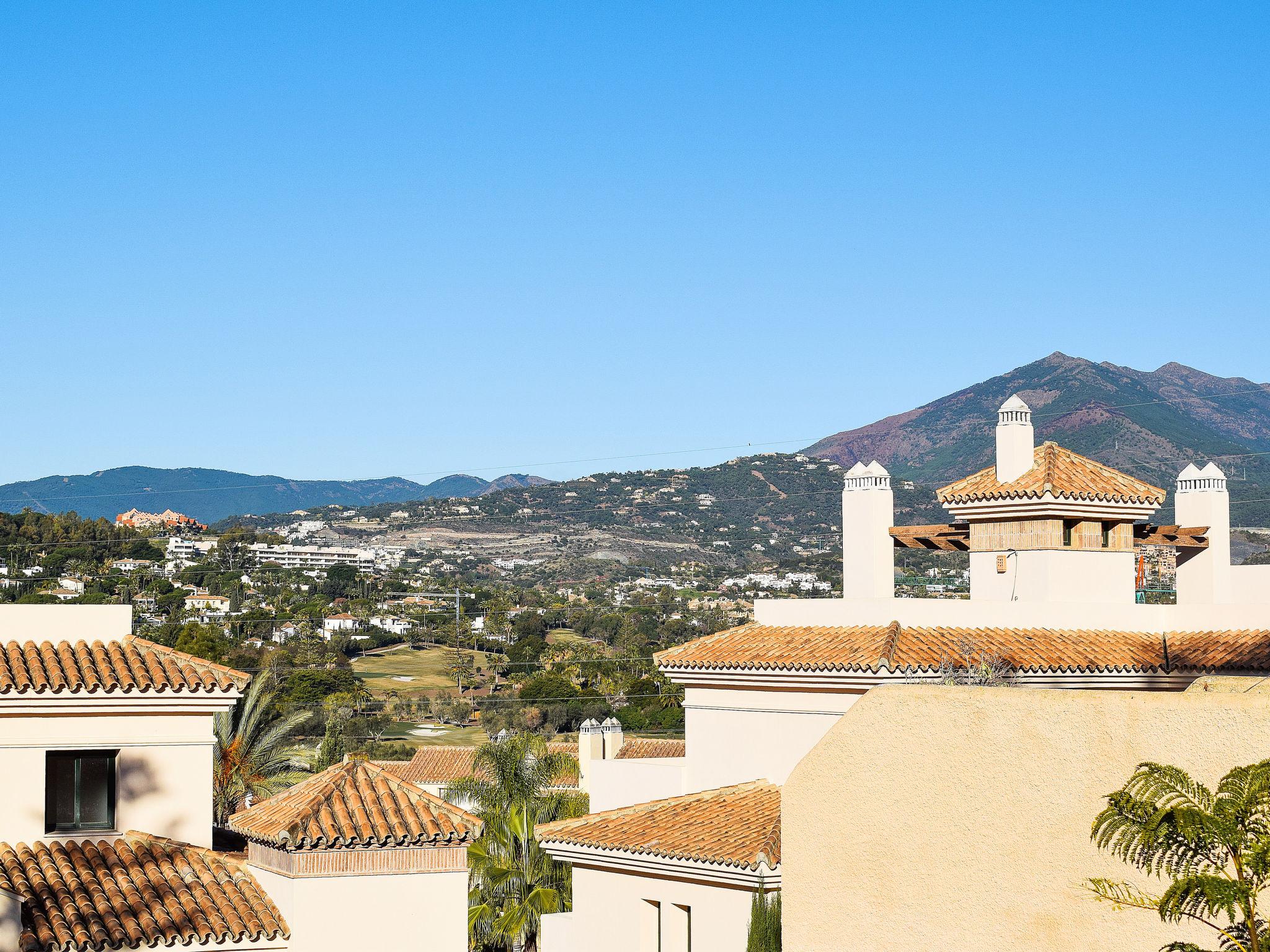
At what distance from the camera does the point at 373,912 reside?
17281 mm

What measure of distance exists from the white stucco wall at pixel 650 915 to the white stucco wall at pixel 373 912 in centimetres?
227

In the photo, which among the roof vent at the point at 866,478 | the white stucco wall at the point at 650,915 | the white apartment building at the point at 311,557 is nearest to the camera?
the white stucco wall at the point at 650,915

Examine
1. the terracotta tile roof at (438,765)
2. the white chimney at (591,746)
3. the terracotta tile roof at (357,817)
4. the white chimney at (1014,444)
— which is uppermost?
the white chimney at (1014,444)

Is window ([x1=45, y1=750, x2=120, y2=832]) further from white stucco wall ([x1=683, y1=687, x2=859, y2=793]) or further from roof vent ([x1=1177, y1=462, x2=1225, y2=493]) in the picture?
roof vent ([x1=1177, y1=462, x2=1225, y2=493])

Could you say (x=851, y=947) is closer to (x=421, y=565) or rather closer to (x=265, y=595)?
(x=265, y=595)

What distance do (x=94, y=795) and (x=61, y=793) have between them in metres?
0.37

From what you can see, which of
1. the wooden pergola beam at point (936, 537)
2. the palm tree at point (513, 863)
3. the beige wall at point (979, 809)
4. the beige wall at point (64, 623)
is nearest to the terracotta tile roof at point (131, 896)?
the beige wall at point (64, 623)

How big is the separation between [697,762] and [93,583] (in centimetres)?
9851

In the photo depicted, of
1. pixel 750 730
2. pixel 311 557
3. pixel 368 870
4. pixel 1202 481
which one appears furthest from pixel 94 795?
pixel 311 557

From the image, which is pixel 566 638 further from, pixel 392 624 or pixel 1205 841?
pixel 1205 841

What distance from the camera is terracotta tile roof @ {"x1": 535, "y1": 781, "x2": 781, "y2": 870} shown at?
694 inches

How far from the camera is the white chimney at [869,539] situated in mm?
23734

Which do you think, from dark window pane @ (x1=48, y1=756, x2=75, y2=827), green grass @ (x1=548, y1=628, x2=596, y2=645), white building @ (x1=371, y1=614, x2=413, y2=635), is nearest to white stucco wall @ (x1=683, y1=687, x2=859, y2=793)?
dark window pane @ (x1=48, y1=756, x2=75, y2=827)

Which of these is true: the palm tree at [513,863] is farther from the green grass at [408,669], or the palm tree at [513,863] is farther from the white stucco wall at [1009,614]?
the green grass at [408,669]
